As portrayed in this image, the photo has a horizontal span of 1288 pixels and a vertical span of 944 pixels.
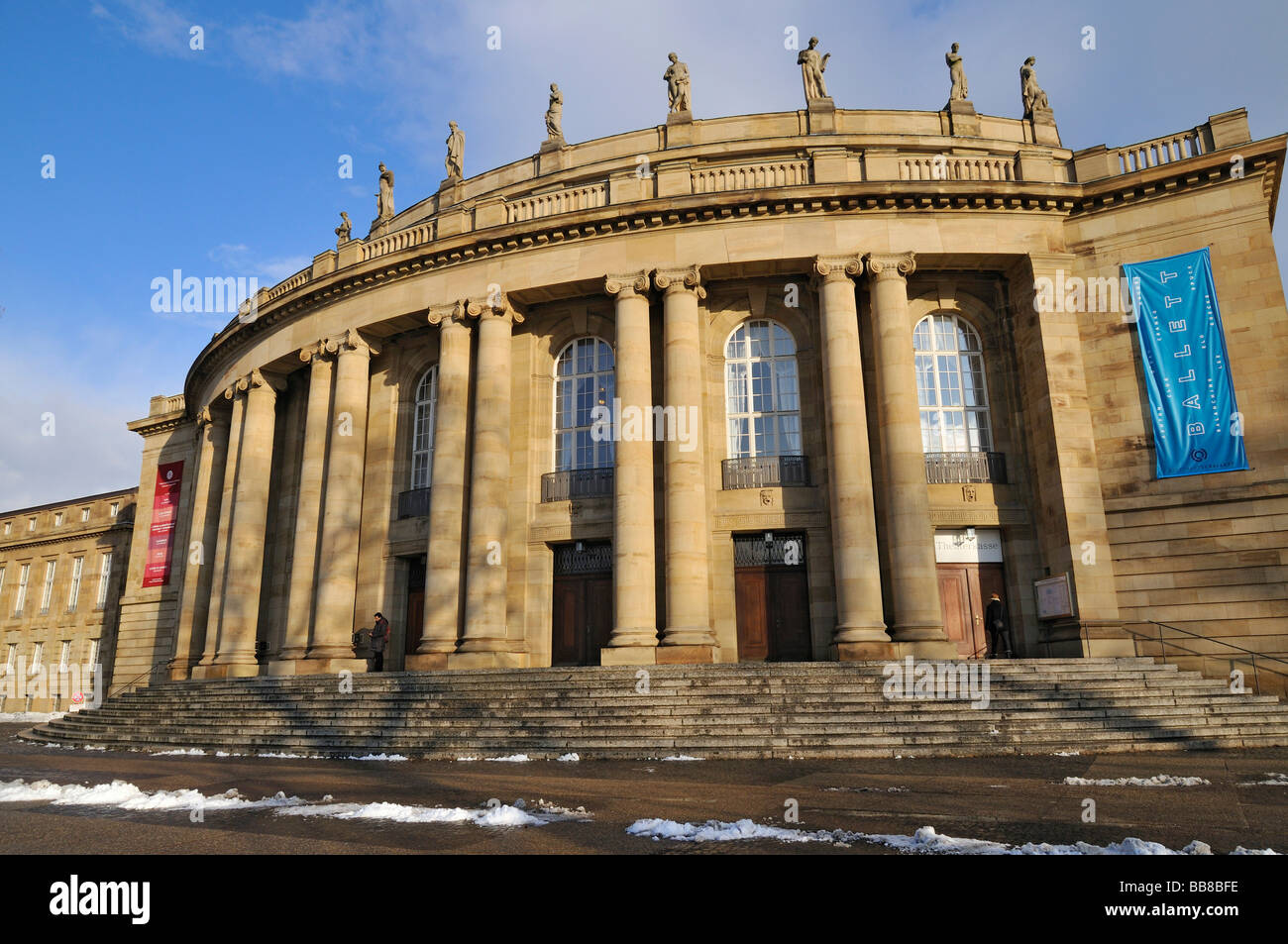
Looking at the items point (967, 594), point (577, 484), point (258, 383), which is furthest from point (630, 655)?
point (258, 383)

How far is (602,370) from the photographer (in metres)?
23.0

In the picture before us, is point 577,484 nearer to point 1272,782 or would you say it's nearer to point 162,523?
point 1272,782

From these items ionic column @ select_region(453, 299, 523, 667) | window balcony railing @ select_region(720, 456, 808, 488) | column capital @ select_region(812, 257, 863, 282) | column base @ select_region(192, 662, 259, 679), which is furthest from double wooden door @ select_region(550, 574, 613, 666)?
column base @ select_region(192, 662, 259, 679)

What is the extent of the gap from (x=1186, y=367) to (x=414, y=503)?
20.4 meters

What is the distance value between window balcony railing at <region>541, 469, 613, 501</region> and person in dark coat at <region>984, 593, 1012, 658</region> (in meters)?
9.80

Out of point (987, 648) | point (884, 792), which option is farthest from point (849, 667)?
point (884, 792)

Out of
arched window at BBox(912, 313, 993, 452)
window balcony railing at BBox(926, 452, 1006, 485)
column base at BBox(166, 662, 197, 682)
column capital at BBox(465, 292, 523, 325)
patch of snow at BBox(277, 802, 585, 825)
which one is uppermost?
column capital at BBox(465, 292, 523, 325)

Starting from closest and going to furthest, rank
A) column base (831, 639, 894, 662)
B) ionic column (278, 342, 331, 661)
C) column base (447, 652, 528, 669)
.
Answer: column base (831, 639, 894, 662) < column base (447, 652, 528, 669) < ionic column (278, 342, 331, 661)

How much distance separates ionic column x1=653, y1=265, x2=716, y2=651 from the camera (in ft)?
61.2

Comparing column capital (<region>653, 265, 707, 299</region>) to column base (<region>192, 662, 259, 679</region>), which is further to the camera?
column base (<region>192, 662, 259, 679</region>)

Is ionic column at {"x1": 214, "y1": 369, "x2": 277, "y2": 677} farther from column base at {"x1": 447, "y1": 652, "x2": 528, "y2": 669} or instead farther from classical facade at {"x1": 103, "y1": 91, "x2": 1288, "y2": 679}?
column base at {"x1": 447, "y1": 652, "x2": 528, "y2": 669}

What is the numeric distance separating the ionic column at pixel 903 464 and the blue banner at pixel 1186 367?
546cm

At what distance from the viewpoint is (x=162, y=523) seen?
34.3 metres
